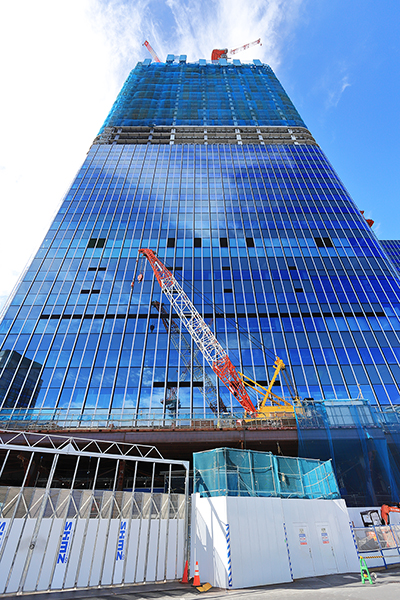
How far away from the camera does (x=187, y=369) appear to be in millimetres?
36062

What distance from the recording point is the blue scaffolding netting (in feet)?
66.0

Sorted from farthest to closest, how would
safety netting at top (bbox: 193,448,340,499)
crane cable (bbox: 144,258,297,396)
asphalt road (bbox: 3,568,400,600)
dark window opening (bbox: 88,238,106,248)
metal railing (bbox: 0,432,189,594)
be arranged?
dark window opening (bbox: 88,238,106,248)
crane cable (bbox: 144,258,297,396)
safety netting at top (bbox: 193,448,340,499)
metal railing (bbox: 0,432,189,594)
asphalt road (bbox: 3,568,400,600)

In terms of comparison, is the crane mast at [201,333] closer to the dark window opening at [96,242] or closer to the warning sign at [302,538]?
the dark window opening at [96,242]

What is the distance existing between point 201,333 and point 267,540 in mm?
26358

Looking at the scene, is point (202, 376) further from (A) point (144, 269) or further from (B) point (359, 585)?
(B) point (359, 585)

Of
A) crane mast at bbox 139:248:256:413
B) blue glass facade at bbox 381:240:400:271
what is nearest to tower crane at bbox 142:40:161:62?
blue glass facade at bbox 381:240:400:271

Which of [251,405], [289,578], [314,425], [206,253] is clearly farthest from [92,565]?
[206,253]

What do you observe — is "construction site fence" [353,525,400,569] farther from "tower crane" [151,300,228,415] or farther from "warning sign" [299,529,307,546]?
"tower crane" [151,300,228,415]

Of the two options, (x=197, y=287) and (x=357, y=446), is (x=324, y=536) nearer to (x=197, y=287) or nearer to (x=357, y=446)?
(x=357, y=446)

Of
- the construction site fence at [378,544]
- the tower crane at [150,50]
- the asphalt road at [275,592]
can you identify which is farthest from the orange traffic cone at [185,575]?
the tower crane at [150,50]

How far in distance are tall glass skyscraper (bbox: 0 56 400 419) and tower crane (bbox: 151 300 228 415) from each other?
0.52 ft

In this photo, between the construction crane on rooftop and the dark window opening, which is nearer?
the construction crane on rooftop

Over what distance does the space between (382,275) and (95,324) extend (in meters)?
41.2

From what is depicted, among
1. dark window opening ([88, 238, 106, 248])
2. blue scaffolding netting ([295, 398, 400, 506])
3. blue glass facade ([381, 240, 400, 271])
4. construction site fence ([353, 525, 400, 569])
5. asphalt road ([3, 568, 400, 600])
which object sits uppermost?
blue glass facade ([381, 240, 400, 271])
